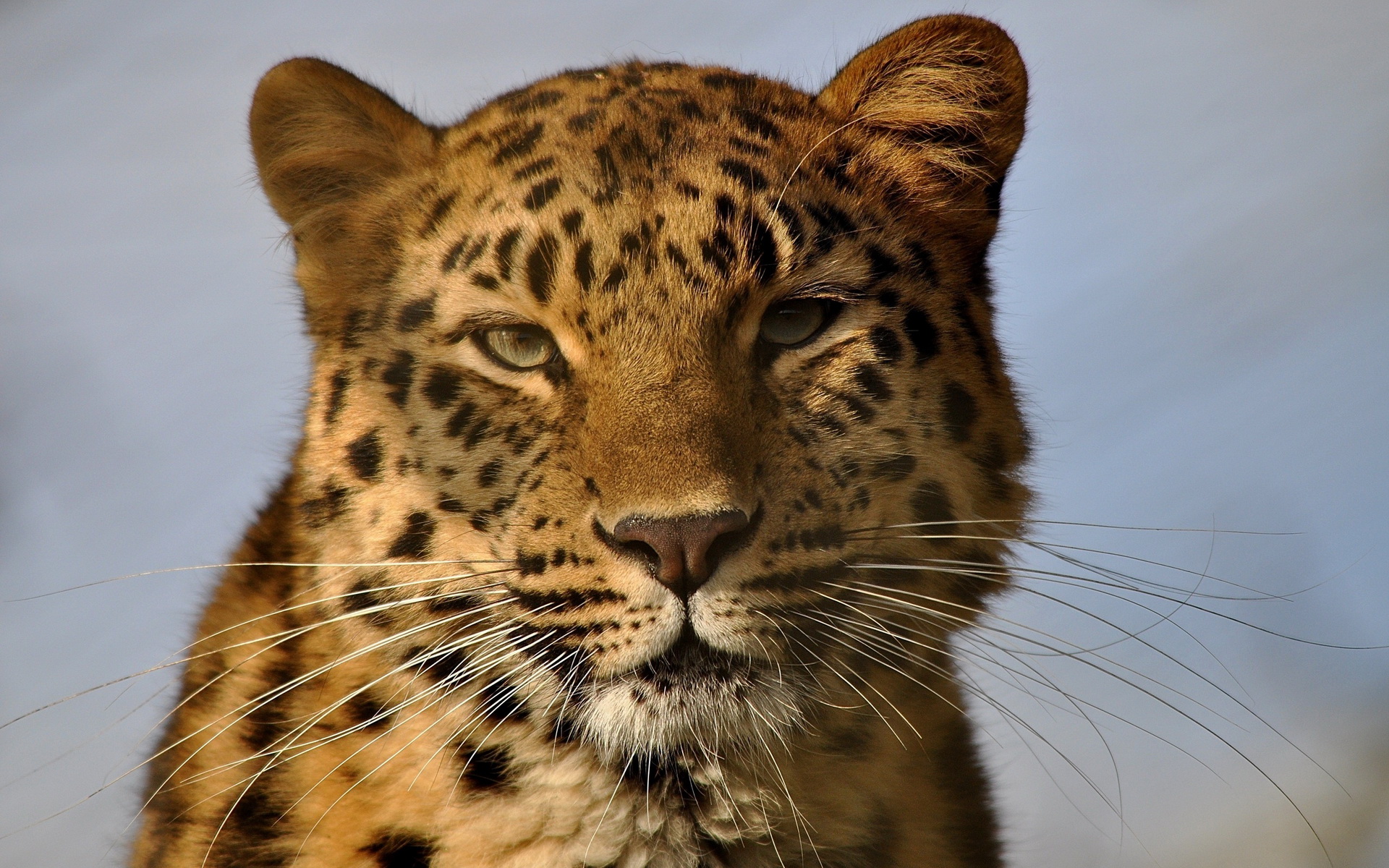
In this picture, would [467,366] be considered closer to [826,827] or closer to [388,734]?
[388,734]

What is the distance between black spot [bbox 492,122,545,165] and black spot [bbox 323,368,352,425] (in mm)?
824

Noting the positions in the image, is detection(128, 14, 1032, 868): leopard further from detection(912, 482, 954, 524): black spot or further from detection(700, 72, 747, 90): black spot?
detection(700, 72, 747, 90): black spot

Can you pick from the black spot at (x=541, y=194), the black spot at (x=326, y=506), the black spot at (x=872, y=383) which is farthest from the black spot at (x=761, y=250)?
the black spot at (x=326, y=506)

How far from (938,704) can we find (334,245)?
2466mm

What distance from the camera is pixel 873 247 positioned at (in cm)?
392

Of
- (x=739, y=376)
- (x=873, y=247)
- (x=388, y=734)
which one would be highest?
(x=873, y=247)

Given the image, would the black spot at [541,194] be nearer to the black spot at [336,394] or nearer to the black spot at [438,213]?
the black spot at [438,213]

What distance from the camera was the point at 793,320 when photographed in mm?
3760

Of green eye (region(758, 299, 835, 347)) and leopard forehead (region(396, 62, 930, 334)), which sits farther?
green eye (region(758, 299, 835, 347))

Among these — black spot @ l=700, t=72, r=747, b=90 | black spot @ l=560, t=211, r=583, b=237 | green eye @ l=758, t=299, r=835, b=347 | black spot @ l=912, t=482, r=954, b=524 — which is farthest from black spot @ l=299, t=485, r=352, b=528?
black spot @ l=700, t=72, r=747, b=90

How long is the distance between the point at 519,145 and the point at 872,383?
136cm

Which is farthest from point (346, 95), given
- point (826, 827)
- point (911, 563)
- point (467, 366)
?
point (826, 827)

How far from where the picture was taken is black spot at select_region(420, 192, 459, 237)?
3.96 meters

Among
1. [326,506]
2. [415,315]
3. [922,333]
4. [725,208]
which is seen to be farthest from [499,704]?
[922,333]
